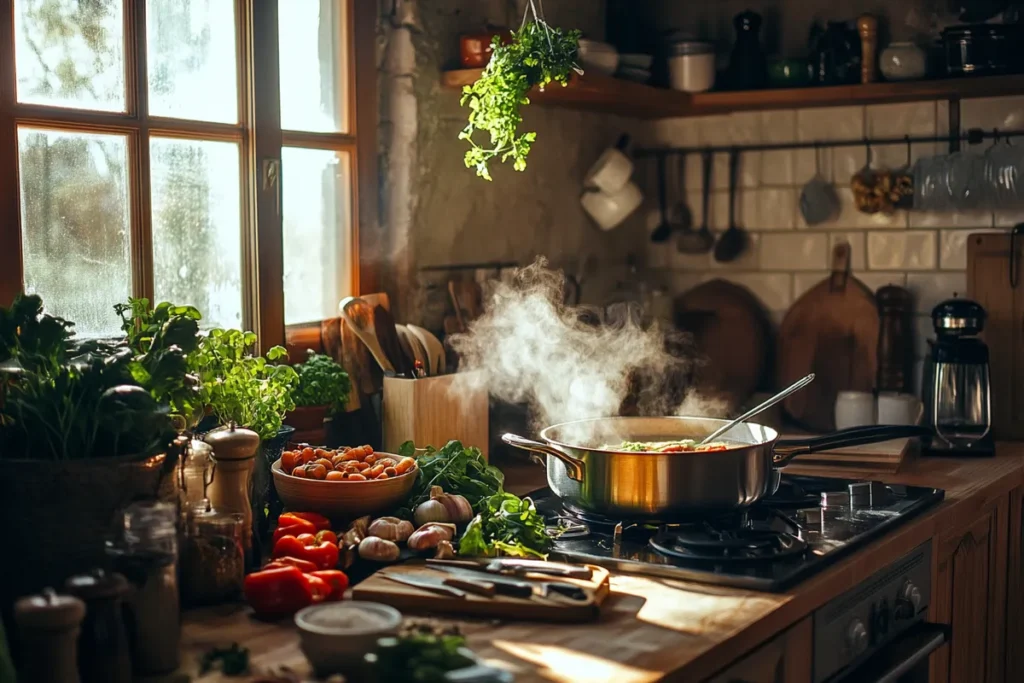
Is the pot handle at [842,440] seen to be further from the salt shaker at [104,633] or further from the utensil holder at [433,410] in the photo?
the salt shaker at [104,633]

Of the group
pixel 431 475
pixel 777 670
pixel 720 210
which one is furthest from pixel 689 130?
pixel 777 670

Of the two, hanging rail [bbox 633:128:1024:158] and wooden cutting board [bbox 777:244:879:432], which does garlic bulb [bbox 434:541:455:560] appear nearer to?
wooden cutting board [bbox 777:244:879:432]

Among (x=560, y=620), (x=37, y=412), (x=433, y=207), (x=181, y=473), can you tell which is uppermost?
(x=433, y=207)

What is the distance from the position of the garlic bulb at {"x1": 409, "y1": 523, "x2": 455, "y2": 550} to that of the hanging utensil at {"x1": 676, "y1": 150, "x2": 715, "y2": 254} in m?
1.99

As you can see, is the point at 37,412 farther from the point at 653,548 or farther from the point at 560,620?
the point at 653,548

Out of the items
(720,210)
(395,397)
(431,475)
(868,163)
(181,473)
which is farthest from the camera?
(720,210)

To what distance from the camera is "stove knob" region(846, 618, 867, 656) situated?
6.65 feet

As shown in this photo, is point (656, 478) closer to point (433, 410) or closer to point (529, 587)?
point (529, 587)

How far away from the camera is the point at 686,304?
12.5 ft

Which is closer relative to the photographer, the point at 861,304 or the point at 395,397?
the point at 395,397

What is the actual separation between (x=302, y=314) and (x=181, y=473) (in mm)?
971

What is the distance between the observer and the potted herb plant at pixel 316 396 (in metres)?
2.46

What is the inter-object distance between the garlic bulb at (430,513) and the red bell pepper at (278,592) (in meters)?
0.40

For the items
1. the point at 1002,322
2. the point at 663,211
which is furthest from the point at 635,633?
the point at 663,211
